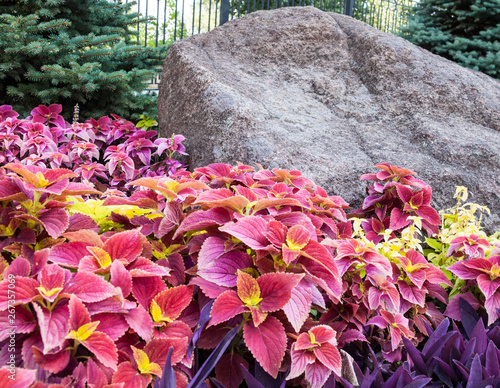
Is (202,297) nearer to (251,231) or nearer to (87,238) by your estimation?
(251,231)

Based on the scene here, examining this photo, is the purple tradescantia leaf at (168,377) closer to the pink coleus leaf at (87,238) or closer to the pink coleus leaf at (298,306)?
the pink coleus leaf at (298,306)

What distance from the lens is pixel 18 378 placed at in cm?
72

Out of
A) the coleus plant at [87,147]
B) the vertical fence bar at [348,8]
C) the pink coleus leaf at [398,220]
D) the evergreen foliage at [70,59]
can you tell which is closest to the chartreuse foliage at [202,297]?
the pink coleus leaf at [398,220]

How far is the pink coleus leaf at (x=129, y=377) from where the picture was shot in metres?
0.86

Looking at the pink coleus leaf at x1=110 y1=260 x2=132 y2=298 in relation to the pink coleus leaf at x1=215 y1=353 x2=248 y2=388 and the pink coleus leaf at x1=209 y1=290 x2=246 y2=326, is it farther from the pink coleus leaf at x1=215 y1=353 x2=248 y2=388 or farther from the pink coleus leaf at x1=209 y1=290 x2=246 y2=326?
the pink coleus leaf at x1=215 y1=353 x2=248 y2=388

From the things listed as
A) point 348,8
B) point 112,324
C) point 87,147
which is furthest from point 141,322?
point 348,8

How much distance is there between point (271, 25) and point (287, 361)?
3.34 meters

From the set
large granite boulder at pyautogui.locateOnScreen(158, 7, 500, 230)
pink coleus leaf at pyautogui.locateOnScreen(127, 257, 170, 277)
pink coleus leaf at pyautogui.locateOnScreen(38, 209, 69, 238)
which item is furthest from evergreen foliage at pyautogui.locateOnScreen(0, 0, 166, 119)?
pink coleus leaf at pyautogui.locateOnScreen(127, 257, 170, 277)

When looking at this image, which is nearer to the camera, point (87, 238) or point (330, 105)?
point (87, 238)

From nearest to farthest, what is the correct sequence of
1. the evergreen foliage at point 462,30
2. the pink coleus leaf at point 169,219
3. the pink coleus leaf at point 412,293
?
the pink coleus leaf at point 169,219 < the pink coleus leaf at point 412,293 < the evergreen foliage at point 462,30

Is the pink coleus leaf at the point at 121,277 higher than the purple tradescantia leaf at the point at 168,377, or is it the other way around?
the pink coleus leaf at the point at 121,277

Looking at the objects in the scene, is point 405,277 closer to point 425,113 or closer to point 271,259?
point 271,259

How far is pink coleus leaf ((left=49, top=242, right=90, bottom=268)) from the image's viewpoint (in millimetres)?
1039

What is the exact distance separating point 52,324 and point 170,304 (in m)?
0.30
